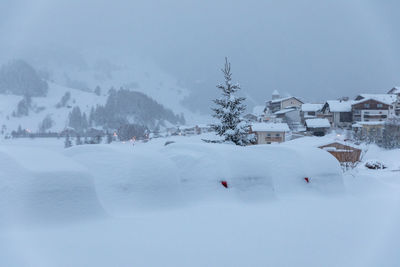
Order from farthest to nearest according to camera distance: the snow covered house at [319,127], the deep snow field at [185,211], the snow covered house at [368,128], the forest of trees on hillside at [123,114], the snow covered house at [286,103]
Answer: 1. the forest of trees on hillside at [123,114]
2. the snow covered house at [286,103]
3. the snow covered house at [319,127]
4. the snow covered house at [368,128]
5. the deep snow field at [185,211]

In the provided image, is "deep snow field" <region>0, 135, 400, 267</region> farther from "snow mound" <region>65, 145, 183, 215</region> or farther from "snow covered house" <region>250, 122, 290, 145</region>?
"snow covered house" <region>250, 122, 290, 145</region>

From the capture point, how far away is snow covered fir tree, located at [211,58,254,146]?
1862 centimetres

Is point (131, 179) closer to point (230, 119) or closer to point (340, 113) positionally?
point (230, 119)

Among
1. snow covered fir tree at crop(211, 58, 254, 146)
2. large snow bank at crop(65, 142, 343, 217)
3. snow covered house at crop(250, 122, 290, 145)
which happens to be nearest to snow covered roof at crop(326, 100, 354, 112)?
snow covered house at crop(250, 122, 290, 145)

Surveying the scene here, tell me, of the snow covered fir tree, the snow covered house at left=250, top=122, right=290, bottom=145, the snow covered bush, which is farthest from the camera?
the snow covered house at left=250, top=122, right=290, bottom=145

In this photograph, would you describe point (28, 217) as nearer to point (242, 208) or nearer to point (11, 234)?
point (11, 234)

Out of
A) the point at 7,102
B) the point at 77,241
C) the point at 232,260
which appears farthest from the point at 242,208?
the point at 7,102

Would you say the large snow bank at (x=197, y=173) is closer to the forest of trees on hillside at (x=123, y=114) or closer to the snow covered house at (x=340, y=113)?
the snow covered house at (x=340, y=113)

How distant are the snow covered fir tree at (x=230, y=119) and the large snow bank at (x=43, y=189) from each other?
1373cm

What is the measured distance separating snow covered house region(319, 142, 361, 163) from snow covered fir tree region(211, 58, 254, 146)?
1266 centimetres

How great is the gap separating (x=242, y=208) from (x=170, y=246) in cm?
250

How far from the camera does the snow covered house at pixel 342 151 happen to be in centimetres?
2747

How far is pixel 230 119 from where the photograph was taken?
1892 centimetres

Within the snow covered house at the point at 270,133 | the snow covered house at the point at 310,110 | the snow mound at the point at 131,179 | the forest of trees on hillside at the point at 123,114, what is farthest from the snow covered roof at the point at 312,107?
the forest of trees on hillside at the point at 123,114
